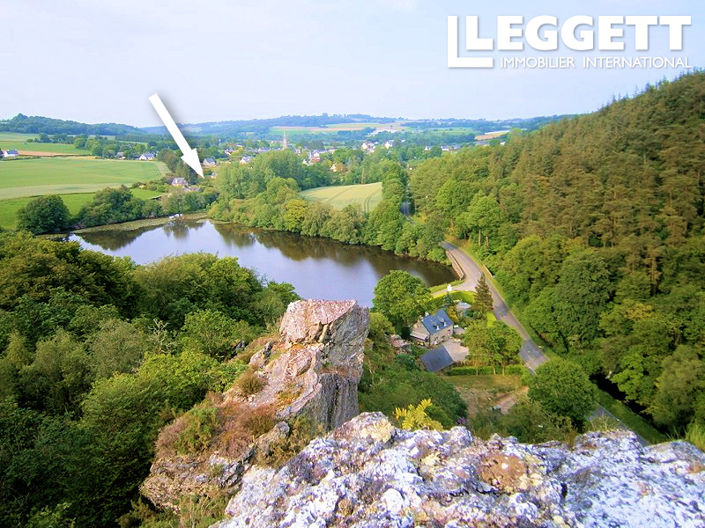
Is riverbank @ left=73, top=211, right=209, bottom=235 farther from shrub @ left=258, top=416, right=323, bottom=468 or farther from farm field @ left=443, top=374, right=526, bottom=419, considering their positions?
shrub @ left=258, top=416, right=323, bottom=468

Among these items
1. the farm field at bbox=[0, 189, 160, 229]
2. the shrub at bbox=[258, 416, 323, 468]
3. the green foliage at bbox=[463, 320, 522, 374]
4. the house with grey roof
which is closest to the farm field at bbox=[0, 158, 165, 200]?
the farm field at bbox=[0, 189, 160, 229]

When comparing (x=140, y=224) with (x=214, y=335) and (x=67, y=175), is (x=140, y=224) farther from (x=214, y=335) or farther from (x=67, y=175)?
(x=214, y=335)

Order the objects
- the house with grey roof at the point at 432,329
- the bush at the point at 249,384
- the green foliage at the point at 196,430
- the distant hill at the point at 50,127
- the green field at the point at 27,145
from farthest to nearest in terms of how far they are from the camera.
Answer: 1. the distant hill at the point at 50,127
2. the green field at the point at 27,145
3. the house with grey roof at the point at 432,329
4. the bush at the point at 249,384
5. the green foliage at the point at 196,430

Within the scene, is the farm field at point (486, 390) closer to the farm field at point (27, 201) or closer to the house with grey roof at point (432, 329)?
the house with grey roof at point (432, 329)

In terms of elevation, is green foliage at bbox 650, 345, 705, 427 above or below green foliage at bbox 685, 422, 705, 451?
below

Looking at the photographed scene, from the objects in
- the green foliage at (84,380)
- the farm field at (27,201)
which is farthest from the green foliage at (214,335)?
the farm field at (27,201)
